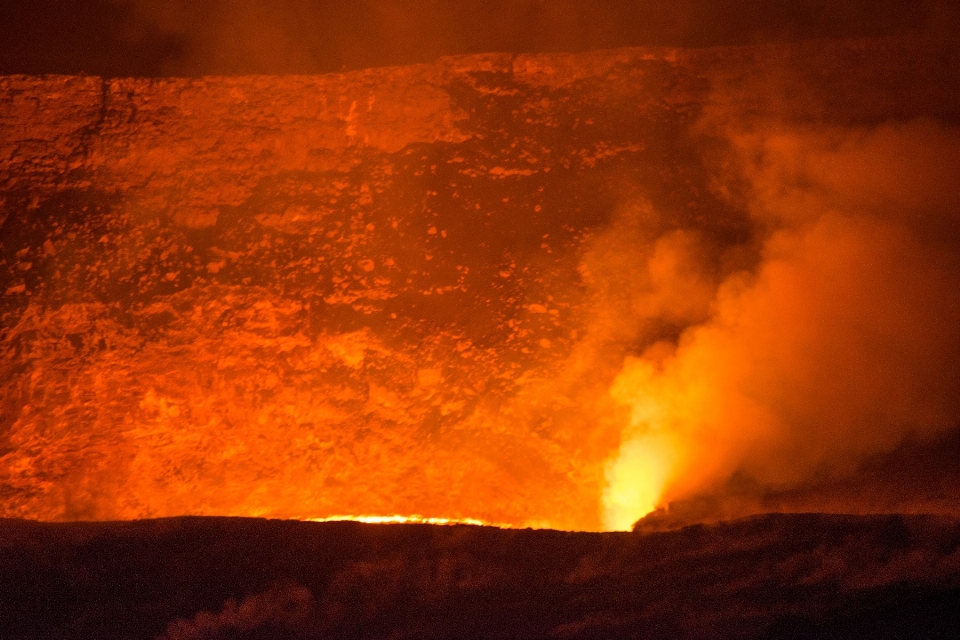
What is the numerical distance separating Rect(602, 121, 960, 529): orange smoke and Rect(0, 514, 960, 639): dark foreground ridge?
2606 millimetres

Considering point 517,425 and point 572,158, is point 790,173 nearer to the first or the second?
point 572,158

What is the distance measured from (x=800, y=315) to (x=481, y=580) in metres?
4.15

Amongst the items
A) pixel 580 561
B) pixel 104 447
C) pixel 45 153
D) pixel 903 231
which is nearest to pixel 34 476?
pixel 104 447

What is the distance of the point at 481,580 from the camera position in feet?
11.8

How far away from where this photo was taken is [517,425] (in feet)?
21.5

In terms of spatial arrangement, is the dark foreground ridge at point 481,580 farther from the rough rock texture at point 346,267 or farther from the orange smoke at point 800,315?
the orange smoke at point 800,315

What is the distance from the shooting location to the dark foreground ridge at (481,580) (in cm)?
310

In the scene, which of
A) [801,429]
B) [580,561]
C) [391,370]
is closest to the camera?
[580,561]

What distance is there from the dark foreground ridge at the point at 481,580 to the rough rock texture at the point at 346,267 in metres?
2.46

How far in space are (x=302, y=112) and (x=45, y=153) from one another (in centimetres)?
227

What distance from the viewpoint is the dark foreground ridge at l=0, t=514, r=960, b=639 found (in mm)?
3096

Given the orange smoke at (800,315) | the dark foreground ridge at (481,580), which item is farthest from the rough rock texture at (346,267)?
the dark foreground ridge at (481,580)

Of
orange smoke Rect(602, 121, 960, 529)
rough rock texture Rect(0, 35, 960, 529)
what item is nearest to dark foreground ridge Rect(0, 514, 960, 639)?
rough rock texture Rect(0, 35, 960, 529)

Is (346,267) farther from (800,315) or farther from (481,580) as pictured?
(800,315)
